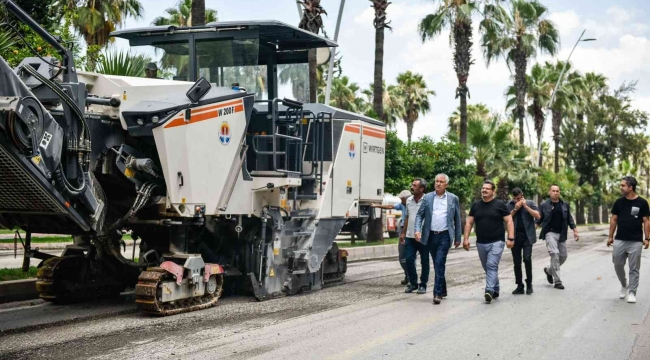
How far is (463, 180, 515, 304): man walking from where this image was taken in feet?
37.6

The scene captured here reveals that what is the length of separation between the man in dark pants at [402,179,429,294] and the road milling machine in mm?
1096

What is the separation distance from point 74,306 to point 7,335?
88.3 inches

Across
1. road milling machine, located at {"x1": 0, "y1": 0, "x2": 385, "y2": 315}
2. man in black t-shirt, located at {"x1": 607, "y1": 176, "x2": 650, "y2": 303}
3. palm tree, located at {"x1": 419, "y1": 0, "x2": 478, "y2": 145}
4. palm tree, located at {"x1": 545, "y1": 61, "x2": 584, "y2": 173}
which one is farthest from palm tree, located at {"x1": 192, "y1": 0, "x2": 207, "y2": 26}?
palm tree, located at {"x1": 545, "y1": 61, "x2": 584, "y2": 173}

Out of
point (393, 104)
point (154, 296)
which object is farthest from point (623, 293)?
point (393, 104)

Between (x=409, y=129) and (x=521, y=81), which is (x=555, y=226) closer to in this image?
(x=521, y=81)

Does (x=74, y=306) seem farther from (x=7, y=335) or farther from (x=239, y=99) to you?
(x=239, y=99)

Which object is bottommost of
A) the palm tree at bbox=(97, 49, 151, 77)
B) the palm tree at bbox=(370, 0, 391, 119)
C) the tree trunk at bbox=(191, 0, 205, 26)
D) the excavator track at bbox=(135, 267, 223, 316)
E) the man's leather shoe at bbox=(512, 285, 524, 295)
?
the man's leather shoe at bbox=(512, 285, 524, 295)

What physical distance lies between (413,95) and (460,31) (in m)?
26.5

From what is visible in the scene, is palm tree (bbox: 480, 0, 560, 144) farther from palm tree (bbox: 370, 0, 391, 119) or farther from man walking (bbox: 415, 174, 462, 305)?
man walking (bbox: 415, 174, 462, 305)

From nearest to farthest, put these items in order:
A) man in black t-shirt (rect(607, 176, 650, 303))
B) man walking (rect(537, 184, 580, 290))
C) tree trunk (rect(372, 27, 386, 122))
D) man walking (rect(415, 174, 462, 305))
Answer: man walking (rect(415, 174, 462, 305)), man in black t-shirt (rect(607, 176, 650, 303)), man walking (rect(537, 184, 580, 290)), tree trunk (rect(372, 27, 386, 122))

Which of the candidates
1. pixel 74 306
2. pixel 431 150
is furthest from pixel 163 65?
→ pixel 431 150

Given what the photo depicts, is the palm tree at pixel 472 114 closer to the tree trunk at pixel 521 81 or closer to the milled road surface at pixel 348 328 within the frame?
the tree trunk at pixel 521 81

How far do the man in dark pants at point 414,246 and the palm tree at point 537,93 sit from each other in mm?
40726

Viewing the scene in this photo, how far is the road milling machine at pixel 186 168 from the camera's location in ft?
25.6
